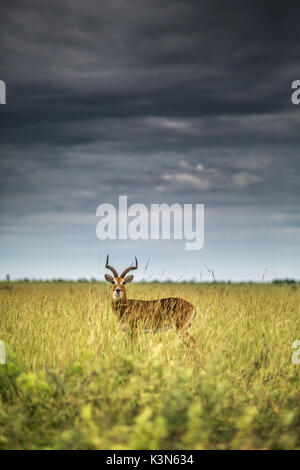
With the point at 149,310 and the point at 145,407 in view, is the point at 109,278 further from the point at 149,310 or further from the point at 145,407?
the point at 145,407

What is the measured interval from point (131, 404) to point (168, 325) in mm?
6073

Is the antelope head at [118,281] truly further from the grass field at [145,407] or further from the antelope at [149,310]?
the grass field at [145,407]

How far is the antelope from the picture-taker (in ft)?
38.5

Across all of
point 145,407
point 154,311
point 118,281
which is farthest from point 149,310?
point 145,407

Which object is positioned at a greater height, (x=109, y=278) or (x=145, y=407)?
(x=109, y=278)

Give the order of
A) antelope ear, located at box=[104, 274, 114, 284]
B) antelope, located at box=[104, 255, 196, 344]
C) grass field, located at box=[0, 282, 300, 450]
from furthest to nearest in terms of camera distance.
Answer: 1. antelope ear, located at box=[104, 274, 114, 284]
2. antelope, located at box=[104, 255, 196, 344]
3. grass field, located at box=[0, 282, 300, 450]

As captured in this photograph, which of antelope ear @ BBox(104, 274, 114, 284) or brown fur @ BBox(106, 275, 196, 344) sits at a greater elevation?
antelope ear @ BBox(104, 274, 114, 284)

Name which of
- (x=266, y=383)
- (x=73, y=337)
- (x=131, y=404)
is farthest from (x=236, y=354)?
(x=131, y=404)

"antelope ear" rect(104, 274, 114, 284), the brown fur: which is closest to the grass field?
the brown fur

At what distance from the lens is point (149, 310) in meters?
12.1

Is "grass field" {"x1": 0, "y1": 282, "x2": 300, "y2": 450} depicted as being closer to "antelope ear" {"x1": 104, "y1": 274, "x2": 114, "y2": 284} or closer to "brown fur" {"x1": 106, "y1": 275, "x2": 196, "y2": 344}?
"brown fur" {"x1": 106, "y1": 275, "x2": 196, "y2": 344}

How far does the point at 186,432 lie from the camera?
18.6ft

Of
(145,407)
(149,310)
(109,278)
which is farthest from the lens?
(109,278)

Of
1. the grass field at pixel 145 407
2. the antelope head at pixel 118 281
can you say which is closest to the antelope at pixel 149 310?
the antelope head at pixel 118 281
